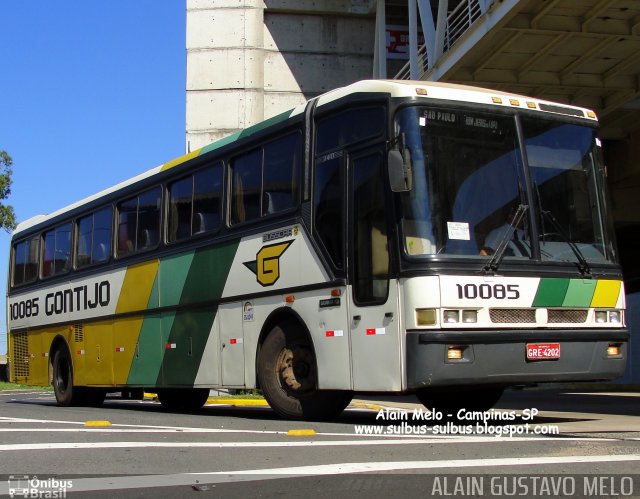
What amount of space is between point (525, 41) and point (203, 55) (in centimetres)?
1727

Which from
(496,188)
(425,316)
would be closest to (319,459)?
(425,316)

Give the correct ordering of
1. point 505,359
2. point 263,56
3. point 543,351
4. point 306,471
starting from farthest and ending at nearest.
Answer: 1. point 263,56
2. point 543,351
3. point 505,359
4. point 306,471

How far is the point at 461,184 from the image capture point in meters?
10.2

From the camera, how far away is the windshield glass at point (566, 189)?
10657 millimetres

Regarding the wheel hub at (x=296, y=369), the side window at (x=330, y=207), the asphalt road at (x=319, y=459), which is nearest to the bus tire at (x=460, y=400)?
the asphalt road at (x=319, y=459)

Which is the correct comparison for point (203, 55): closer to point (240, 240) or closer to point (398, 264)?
point (240, 240)

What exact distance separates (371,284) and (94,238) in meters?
7.90

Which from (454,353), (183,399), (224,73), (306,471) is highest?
(224,73)

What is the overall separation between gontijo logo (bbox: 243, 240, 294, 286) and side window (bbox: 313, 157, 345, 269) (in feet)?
2.07

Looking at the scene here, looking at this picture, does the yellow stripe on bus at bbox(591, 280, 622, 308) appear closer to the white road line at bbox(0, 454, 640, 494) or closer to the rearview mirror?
the rearview mirror

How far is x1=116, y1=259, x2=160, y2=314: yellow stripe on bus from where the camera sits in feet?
48.8

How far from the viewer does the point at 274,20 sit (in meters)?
35.5

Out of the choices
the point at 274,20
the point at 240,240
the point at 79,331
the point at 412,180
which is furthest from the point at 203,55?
the point at 412,180

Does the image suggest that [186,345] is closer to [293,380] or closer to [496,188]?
[293,380]
